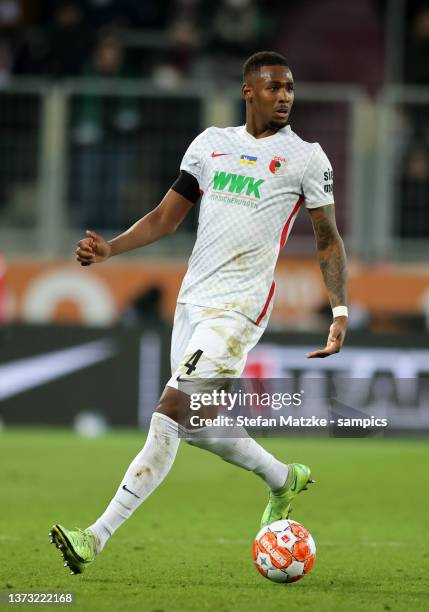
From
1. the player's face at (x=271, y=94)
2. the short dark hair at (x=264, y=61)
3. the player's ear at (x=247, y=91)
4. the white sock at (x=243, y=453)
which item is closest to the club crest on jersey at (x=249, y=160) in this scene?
the player's face at (x=271, y=94)

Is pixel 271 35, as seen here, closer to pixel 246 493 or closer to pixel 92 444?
pixel 92 444

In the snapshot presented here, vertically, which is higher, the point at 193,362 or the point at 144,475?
the point at 193,362

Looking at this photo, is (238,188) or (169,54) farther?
(169,54)

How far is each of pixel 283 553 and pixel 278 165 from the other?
1.86m

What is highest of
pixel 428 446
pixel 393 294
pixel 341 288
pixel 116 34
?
pixel 116 34

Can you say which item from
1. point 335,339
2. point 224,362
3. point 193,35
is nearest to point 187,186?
point 224,362

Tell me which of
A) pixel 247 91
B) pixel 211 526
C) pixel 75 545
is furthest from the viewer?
pixel 211 526

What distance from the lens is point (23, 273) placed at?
15625mm

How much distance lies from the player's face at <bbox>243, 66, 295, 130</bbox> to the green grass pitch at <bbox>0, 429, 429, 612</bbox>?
2.25 meters

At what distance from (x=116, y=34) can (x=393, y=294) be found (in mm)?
4662

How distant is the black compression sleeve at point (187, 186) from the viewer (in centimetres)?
662

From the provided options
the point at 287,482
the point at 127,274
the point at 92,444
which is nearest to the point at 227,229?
the point at 287,482

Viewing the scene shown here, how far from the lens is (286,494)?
6.67 m

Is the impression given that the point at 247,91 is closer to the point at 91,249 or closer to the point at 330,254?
the point at 330,254
